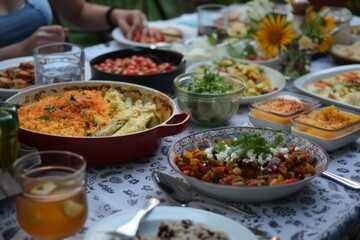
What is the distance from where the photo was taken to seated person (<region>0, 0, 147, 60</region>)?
85.8 inches

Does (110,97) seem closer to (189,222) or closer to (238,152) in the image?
(238,152)

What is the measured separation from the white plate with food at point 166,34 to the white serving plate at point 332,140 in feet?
3.74

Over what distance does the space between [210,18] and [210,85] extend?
108 cm

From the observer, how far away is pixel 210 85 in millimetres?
1656

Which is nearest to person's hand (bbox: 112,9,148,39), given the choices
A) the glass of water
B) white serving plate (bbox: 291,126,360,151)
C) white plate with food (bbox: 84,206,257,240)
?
the glass of water

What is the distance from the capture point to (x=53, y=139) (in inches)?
50.5

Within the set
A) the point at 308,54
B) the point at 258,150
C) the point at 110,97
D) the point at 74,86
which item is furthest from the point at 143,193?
the point at 308,54

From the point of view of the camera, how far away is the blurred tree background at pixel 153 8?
A: 3.60 m

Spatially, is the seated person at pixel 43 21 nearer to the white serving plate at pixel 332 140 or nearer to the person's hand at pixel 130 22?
the person's hand at pixel 130 22

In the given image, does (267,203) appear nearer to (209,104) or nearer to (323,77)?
(209,104)

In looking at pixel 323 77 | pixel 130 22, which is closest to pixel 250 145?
pixel 323 77

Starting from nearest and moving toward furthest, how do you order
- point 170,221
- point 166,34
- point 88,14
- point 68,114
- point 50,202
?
point 50,202
point 170,221
point 68,114
point 166,34
point 88,14

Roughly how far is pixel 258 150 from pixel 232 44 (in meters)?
1.15

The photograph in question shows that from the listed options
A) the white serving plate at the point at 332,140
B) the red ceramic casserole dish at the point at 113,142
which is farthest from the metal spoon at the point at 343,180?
the red ceramic casserole dish at the point at 113,142
